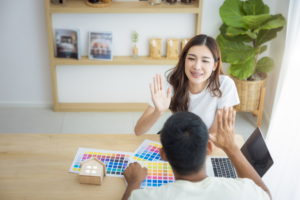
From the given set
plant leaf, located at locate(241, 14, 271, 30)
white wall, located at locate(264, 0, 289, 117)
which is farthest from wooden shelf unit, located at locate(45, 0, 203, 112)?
white wall, located at locate(264, 0, 289, 117)

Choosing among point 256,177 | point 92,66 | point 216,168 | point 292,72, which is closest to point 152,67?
point 92,66

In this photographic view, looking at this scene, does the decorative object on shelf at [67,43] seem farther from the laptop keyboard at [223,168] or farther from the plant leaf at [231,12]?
the laptop keyboard at [223,168]

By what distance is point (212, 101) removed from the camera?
1959 mm

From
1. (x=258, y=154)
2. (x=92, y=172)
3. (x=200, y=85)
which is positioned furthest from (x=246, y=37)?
(x=92, y=172)

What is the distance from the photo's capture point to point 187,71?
1.88 metres

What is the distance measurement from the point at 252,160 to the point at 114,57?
7.19 feet

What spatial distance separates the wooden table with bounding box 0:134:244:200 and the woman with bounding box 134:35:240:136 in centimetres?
22

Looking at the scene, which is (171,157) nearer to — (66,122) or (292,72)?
(292,72)

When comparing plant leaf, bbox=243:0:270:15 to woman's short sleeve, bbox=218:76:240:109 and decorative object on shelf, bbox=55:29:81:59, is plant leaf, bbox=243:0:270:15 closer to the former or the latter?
woman's short sleeve, bbox=218:76:240:109

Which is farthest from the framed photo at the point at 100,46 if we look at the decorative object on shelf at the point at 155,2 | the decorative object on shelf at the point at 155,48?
the decorative object on shelf at the point at 155,2

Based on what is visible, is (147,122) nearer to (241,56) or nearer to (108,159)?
(108,159)

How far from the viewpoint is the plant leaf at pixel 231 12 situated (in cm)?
292

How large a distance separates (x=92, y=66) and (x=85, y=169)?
2.13m

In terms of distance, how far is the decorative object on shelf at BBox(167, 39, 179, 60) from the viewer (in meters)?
3.30
